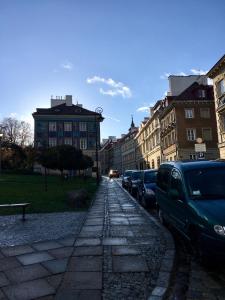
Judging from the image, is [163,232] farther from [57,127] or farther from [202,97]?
[57,127]

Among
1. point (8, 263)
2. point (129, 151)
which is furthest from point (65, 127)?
point (8, 263)

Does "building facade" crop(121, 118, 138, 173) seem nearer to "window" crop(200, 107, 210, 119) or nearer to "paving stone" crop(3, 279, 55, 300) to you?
"window" crop(200, 107, 210, 119)

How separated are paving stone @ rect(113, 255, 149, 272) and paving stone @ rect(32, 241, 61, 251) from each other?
62.8 inches

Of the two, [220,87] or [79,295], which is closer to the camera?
[79,295]

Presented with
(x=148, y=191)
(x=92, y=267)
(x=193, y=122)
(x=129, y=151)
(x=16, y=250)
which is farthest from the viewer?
(x=129, y=151)

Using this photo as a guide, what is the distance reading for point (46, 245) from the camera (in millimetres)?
7695

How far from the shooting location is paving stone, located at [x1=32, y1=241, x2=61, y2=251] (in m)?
7.43

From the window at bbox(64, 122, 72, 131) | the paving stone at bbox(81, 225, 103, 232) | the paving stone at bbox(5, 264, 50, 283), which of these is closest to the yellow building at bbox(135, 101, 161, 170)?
the window at bbox(64, 122, 72, 131)

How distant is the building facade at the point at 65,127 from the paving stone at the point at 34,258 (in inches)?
2704

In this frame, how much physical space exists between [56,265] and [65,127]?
236 feet

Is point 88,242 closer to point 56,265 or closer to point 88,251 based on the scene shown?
point 88,251

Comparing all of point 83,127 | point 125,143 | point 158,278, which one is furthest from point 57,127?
point 158,278

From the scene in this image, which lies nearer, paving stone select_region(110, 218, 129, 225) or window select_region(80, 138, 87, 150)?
paving stone select_region(110, 218, 129, 225)

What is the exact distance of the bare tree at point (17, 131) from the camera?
240 ft
